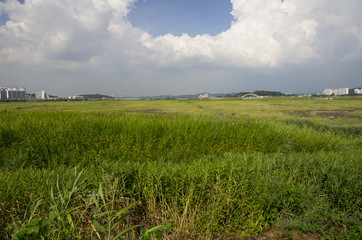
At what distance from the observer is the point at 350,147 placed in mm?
7168

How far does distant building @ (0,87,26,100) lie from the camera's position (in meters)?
31.3

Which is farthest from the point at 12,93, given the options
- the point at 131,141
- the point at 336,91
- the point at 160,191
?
the point at 336,91

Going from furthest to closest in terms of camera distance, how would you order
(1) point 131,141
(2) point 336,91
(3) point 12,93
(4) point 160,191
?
1. (2) point 336,91
2. (3) point 12,93
3. (1) point 131,141
4. (4) point 160,191

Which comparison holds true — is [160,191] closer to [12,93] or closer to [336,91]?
[12,93]

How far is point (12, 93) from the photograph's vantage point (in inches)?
1304

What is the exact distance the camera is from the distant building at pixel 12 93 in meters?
31.3

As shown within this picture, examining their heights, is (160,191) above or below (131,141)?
below

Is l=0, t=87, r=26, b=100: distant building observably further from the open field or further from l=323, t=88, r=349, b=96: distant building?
l=323, t=88, r=349, b=96: distant building

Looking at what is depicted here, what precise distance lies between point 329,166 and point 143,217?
3.85 m

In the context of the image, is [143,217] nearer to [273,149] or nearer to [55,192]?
[55,192]

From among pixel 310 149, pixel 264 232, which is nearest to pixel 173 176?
pixel 264 232

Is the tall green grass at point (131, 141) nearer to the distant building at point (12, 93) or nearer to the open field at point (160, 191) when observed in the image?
the open field at point (160, 191)

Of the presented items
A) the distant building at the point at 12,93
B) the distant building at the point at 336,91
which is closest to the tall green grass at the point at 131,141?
the distant building at the point at 12,93

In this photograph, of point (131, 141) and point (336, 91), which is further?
point (336, 91)
